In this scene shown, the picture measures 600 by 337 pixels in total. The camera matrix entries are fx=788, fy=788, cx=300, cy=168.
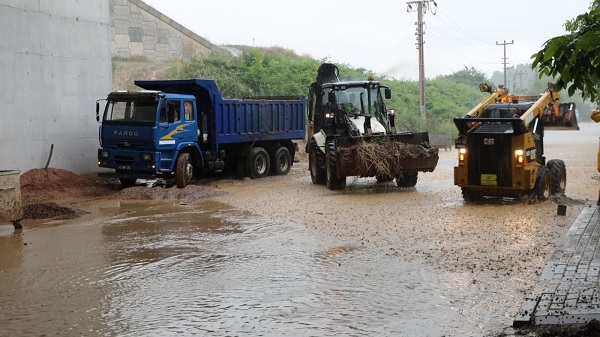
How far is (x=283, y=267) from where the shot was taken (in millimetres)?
10102

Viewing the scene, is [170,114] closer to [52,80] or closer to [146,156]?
[146,156]

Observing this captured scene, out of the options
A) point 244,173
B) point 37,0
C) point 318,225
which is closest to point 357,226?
point 318,225

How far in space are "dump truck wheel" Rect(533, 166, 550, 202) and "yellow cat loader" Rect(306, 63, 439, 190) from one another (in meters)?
3.38

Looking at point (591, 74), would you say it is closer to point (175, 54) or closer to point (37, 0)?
point (37, 0)

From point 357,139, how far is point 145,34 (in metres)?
26.0

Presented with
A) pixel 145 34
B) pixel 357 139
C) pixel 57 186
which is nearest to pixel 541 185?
pixel 357 139

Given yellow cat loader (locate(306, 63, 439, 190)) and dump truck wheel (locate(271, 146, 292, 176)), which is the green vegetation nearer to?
dump truck wheel (locate(271, 146, 292, 176))

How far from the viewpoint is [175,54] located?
43.1 m

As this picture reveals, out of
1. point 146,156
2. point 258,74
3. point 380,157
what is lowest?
point 380,157

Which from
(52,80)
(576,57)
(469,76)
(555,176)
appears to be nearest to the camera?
(576,57)

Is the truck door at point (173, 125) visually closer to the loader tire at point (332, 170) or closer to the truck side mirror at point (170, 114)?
the truck side mirror at point (170, 114)

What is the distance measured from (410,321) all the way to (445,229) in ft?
18.6

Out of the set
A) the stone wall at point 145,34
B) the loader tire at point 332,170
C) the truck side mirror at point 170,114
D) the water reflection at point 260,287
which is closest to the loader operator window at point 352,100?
the loader tire at point 332,170

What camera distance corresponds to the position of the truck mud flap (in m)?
18.3
